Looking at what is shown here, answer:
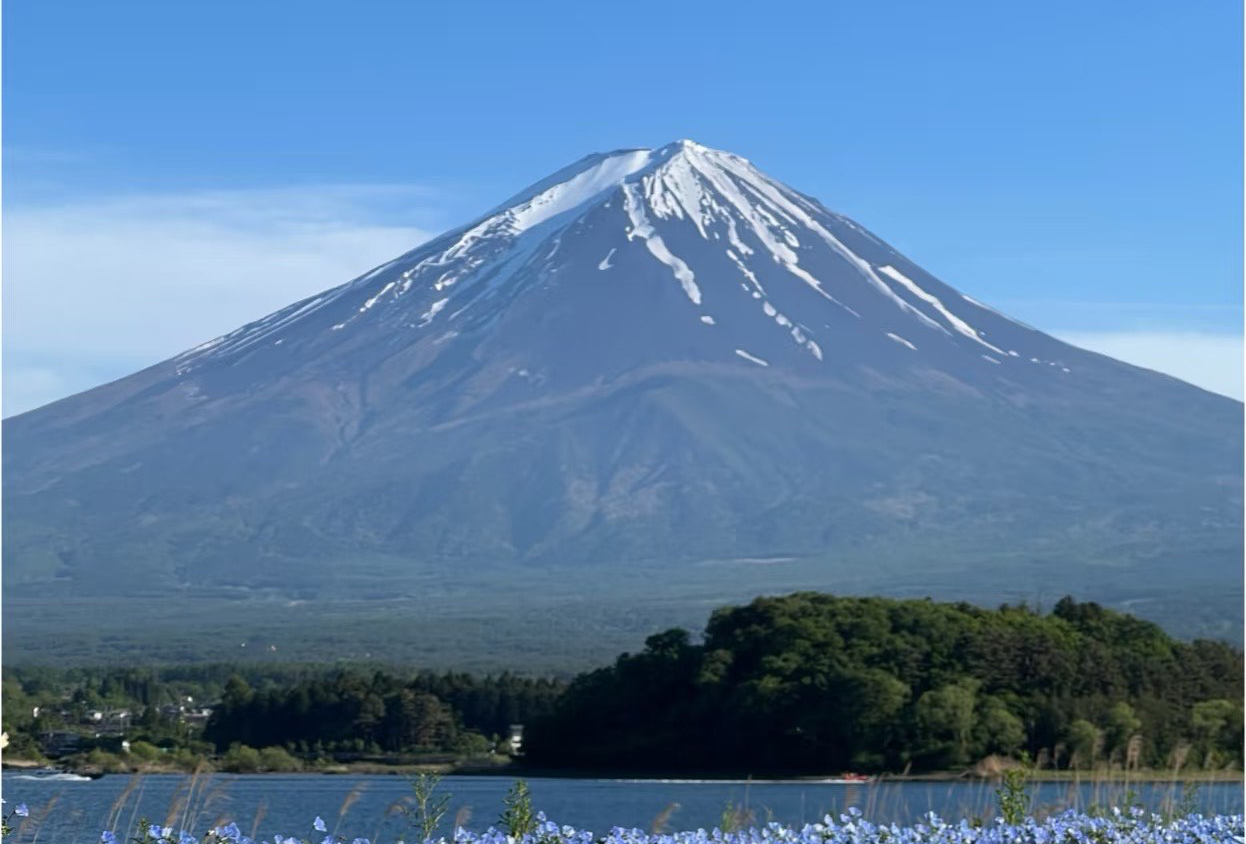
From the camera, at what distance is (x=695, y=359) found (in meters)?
132

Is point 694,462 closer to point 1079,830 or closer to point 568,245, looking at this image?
point 568,245

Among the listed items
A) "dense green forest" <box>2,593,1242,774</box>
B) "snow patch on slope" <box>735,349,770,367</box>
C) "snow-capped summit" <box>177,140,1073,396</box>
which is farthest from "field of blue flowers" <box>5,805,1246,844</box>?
"snow patch on slope" <box>735,349,770,367</box>

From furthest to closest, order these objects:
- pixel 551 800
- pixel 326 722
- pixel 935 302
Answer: pixel 935 302, pixel 326 722, pixel 551 800

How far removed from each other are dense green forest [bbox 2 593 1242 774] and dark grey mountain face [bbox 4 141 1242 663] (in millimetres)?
41989

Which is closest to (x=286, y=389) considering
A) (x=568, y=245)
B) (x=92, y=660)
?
(x=568, y=245)

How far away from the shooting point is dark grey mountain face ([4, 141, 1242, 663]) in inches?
4075

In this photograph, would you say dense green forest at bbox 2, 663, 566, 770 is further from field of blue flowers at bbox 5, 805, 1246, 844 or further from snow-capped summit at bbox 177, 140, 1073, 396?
snow-capped summit at bbox 177, 140, 1073, 396

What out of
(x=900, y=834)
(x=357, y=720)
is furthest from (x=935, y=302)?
(x=900, y=834)

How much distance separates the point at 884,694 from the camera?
38906 mm

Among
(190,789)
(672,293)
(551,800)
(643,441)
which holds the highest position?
(672,293)

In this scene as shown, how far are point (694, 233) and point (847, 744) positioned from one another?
107 meters

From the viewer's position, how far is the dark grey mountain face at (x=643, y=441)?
104 meters

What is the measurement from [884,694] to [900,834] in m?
29.4

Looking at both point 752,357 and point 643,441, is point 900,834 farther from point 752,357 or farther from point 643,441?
point 752,357
